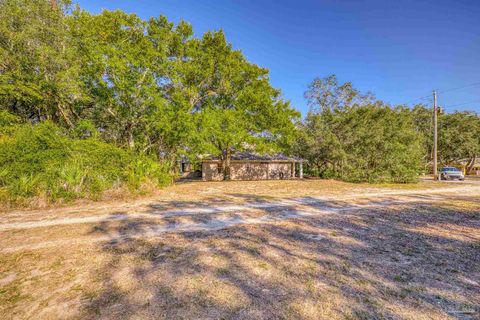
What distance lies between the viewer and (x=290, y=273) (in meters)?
3.52

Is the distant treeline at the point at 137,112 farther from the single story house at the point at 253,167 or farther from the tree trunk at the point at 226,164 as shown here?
the single story house at the point at 253,167

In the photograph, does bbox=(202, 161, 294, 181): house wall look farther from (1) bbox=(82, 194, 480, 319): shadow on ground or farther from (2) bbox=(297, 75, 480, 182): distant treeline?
(1) bbox=(82, 194, 480, 319): shadow on ground

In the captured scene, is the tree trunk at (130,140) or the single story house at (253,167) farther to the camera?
the single story house at (253,167)

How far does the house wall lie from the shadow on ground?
73.4 feet

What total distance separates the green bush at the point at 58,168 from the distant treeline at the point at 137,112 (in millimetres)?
44

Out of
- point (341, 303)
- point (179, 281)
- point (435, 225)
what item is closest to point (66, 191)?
point (179, 281)

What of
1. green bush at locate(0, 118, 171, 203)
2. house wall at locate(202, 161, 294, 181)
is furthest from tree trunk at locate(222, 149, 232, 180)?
green bush at locate(0, 118, 171, 203)

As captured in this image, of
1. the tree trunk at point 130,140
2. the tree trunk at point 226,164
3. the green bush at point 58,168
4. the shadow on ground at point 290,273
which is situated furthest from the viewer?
the tree trunk at point 226,164

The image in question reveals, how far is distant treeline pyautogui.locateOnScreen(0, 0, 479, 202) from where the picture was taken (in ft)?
32.8

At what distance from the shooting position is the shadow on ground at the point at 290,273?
2.64m

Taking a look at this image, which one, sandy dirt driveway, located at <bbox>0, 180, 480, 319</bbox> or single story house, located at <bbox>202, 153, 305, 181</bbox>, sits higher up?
single story house, located at <bbox>202, 153, 305, 181</bbox>

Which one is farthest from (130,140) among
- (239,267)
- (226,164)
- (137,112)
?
(239,267)

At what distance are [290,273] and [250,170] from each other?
87.7ft

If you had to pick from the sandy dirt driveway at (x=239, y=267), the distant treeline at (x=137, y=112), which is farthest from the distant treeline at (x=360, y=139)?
the sandy dirt driveway at (x=239, y=267)
